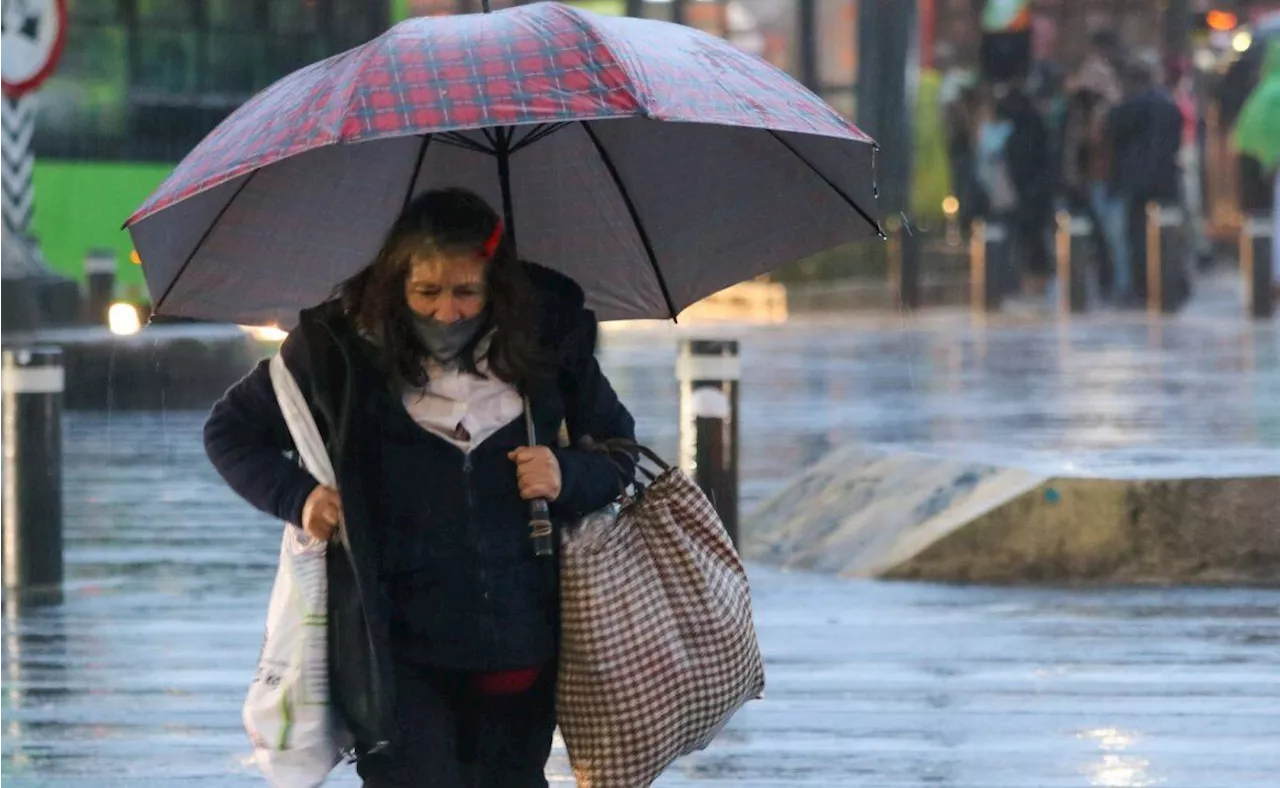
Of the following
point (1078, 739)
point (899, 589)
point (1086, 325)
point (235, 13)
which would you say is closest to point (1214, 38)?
point (1086, 325)

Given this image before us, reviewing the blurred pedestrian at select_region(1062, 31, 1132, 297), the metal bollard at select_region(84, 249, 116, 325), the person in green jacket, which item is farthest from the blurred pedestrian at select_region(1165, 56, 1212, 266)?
the metal bollard at select_region(84, 249, 116, 325)

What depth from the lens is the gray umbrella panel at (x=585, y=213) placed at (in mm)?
5062

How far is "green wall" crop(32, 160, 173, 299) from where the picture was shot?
2294 centimetres

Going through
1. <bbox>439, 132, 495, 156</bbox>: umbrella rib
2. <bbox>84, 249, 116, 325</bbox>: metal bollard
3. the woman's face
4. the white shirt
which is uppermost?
<bbox>439, 132, 495, 156</bbox>: umbrella rib

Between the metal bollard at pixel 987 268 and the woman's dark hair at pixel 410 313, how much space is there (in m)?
21.9

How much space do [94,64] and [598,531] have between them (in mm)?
19281

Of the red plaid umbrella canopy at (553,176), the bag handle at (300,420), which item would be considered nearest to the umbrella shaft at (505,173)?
the red plaid umbrella canopy at (553,176)

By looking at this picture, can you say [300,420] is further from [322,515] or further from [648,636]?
[648,636]

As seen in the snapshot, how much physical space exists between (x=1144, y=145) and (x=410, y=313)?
72.1 feet

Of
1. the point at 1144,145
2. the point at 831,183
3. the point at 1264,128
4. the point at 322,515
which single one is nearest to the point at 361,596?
the point at 322,515

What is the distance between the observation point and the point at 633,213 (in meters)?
5.27

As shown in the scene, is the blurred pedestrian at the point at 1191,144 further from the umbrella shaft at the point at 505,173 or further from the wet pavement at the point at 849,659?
the umbrella shaft at the point at 505,173

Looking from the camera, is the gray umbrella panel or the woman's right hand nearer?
the woman's right hand

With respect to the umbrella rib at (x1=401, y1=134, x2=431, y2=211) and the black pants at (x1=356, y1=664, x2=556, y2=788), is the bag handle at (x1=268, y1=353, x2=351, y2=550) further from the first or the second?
the umbrella rib at (x1=401, y1=134, x2=431, y2=211)
